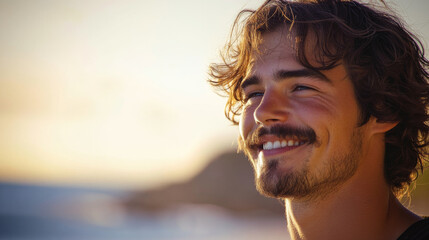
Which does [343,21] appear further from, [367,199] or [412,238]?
[412,238]

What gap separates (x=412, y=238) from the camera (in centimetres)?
251

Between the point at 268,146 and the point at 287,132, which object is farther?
the point at 268,146

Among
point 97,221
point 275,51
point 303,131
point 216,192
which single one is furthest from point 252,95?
point 216,192

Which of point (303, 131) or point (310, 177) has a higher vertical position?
point (303, 131)

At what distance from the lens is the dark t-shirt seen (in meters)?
2.47

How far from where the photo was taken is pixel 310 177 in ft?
9.02

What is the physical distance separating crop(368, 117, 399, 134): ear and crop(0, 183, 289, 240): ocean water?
10.5 meters

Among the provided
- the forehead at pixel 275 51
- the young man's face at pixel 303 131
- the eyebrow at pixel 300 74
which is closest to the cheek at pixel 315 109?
the young man's face at pixel 303 131

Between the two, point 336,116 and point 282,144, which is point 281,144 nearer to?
point 282,144

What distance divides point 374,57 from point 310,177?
933 millimetres

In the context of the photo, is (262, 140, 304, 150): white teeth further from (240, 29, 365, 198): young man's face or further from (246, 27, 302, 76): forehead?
(246, 27, 302, 76): forehead

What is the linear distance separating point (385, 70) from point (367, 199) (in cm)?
84

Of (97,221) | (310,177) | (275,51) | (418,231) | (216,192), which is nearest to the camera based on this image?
(418,231)

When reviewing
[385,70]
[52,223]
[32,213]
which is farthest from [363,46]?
[32,213]
